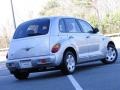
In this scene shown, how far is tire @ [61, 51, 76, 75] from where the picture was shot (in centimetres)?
1370

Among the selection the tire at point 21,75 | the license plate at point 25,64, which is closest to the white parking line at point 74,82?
the license plate at point 25,64

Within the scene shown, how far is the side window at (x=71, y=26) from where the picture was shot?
47.6 feet

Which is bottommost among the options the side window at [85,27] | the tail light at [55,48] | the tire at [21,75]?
the tire at [21,75]

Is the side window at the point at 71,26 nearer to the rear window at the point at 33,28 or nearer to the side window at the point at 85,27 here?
the side window at the point at 85,27

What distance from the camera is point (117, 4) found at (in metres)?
51.3

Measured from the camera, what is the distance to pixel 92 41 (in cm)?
1535

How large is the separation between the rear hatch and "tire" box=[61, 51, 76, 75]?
58 cm

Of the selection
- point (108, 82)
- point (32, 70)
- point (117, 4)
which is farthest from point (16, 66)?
point (117, 4)

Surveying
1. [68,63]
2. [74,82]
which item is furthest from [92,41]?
[74,82]

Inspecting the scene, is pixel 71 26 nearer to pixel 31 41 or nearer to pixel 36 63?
pixel 31 41

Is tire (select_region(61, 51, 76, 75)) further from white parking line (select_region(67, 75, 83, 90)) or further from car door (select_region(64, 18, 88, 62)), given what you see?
car door (select_region(64, 18, 88, 62))

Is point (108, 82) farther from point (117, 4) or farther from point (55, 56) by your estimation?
point (117, 4)

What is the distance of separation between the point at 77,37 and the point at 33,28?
1.35m

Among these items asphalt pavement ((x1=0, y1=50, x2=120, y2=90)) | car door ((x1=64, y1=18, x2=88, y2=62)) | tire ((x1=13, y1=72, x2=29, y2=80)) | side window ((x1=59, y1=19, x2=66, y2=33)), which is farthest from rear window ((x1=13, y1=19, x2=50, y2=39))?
asphalt pavement ((x1=0, y1=50, x2=120, y2=90))
